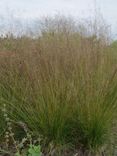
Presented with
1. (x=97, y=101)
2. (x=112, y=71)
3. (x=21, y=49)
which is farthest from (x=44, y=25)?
(x=97, y=101)

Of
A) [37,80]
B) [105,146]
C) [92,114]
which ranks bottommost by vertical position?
[105,146]

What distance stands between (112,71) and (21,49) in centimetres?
120

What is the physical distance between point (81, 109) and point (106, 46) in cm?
109

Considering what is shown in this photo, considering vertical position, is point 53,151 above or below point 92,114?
below

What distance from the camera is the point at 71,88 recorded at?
4.62 metres

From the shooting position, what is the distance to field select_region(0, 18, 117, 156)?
4.58 metres

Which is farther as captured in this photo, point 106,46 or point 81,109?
point 106,46

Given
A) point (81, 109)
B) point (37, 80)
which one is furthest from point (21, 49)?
point (81, 109)

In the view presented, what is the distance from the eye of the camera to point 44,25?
253 inches

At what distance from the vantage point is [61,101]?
4586 millimetres

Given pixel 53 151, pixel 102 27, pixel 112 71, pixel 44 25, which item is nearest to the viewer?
pixel 53 151

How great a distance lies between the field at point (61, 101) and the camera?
4.58 meters

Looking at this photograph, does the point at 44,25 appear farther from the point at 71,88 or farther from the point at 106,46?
the point at 71,88

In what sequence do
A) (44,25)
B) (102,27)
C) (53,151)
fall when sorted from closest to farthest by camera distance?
(53,151) < (102,27) < (44,25)
